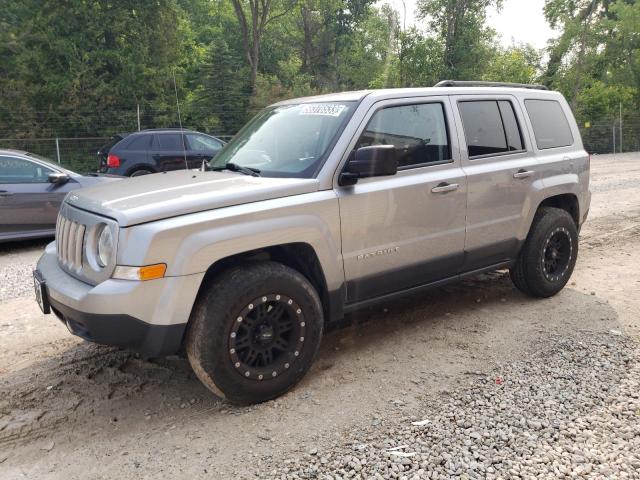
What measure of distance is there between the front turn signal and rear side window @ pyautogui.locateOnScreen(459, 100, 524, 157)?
268cm

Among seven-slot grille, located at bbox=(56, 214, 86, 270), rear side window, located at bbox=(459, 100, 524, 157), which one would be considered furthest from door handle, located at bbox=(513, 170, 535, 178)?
seven-slot grille, located at bbox=(56, 214, 86, 270)

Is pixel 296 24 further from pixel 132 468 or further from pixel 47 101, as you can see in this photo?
pixel 132 468

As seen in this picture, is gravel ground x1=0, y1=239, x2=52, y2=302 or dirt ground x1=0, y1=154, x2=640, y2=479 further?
gravel ground x1=0, y1=239, x2=52, y2=302

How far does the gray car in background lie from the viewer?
310 inches

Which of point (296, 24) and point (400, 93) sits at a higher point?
point (296, 24)

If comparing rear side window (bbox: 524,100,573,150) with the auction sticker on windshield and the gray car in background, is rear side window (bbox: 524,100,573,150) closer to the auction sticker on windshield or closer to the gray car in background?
the auction sticker on windshield

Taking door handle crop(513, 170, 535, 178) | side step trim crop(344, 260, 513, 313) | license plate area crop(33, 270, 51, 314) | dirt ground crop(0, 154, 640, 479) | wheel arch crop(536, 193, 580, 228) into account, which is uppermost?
door handle crop(513, 170, 535, 178)

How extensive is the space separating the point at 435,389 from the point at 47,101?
860 inches

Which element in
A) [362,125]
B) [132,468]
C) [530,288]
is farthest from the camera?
[530,288]

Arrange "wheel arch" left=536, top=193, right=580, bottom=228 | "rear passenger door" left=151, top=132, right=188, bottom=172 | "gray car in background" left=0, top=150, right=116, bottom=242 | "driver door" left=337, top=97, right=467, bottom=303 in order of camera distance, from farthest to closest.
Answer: "rear passenger door" left=151, top=132, right=188, bottom=172, "gray car in background" left=0, top=150, right=116, bottom=242, "wheel arch" left=536, top=193, right=580, bottom=228, "driver door" left=337, top=97, right=467, bottom=303

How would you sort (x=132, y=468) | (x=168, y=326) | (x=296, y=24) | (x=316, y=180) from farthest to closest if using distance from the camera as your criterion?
(x=296, y=24)
(x=316, y=180)
(x=168, y=326)
(x=132, y=468)

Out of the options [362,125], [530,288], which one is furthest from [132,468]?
[530,288]

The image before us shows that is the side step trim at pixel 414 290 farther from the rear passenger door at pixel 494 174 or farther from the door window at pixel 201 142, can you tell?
the door window at pixel 201 142

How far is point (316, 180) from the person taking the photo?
3.56 meters
